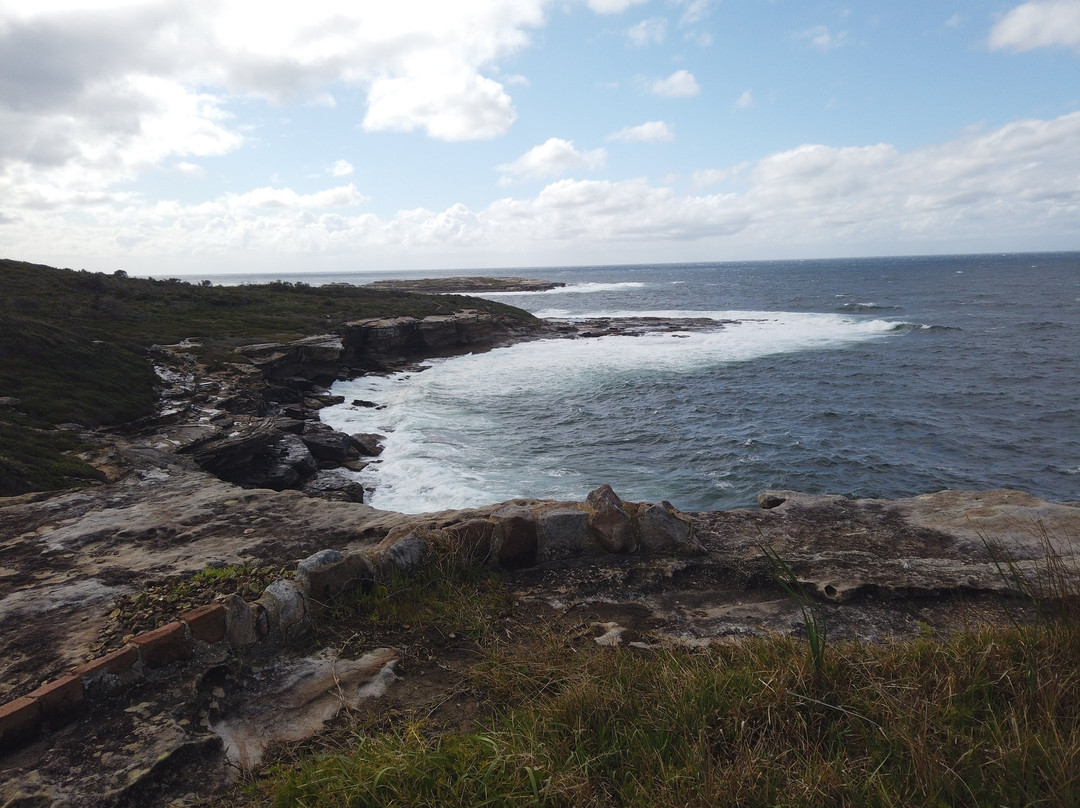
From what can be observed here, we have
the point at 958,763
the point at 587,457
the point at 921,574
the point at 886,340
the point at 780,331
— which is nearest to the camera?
the point at 958,763

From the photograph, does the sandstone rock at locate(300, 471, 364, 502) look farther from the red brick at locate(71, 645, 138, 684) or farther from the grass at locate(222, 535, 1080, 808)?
the grass at locate(222, 535, 1080, 808)

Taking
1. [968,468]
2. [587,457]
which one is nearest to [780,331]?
[968,468]

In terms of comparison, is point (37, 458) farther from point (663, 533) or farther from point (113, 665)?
point (663, 533)

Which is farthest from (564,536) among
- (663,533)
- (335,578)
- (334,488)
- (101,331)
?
(101,331)

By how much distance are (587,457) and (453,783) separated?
14925mm

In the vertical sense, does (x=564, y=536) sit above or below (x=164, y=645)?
below

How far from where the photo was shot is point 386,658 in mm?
4266

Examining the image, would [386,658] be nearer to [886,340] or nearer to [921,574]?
[921,574]

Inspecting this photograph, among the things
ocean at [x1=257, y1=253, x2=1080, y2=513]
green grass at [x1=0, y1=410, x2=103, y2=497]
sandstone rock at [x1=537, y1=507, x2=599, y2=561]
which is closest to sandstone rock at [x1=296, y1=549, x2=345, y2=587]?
sandstone rock at [x1=537, y1=507, x2=599, y2=561]

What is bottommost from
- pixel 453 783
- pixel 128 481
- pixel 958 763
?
pixel 128 481

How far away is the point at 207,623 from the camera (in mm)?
4078

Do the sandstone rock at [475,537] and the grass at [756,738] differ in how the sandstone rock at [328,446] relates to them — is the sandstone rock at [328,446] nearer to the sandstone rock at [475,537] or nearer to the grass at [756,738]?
the sandstone rock at [475,537]

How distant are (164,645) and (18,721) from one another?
2.58ft

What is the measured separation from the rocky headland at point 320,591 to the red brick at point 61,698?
1cm
